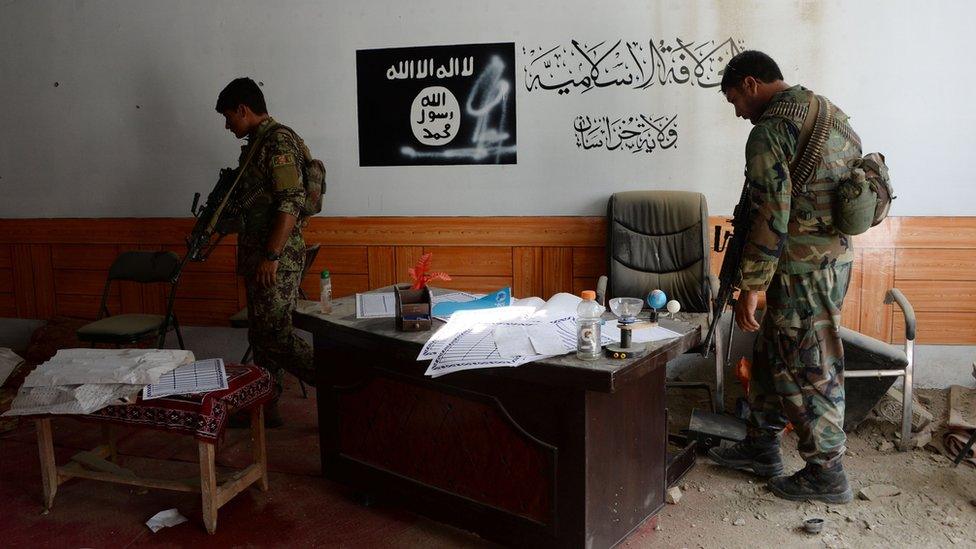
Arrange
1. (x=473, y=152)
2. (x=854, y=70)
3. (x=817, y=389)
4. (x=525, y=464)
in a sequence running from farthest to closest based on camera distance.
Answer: (x=473, y=152)
(x=854, y=70)
(x=817, y=389)
(x=525, y=464)

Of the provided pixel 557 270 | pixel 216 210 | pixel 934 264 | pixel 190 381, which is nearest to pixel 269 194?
pixel 216 210

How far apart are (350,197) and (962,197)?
3356 mm

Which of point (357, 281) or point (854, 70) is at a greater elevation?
point (854, 70)

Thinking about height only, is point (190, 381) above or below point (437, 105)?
below

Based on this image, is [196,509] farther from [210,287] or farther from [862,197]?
[862,197]

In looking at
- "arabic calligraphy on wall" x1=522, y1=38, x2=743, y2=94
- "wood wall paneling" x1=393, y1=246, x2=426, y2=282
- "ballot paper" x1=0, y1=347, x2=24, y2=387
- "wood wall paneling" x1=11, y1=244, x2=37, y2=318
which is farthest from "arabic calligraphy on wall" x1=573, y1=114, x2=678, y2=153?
"wood wall paneling" x1=11, y1=244, x2=37, y2=318

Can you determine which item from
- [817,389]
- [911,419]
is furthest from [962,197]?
[817,389]

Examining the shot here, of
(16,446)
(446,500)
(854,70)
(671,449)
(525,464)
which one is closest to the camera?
(525,464)

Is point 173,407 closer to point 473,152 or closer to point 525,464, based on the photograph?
point 525,464

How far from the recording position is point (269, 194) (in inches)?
129

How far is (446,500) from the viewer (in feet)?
7.69

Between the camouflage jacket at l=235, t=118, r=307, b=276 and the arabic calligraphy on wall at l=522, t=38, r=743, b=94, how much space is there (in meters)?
1.42

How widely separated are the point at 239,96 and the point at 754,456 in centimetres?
277

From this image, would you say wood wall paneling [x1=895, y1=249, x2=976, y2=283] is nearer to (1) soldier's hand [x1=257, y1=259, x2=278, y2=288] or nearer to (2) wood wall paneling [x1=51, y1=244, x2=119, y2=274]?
(1) soldier's hand [x1=257, y1=259, x2=278, y2=288]
